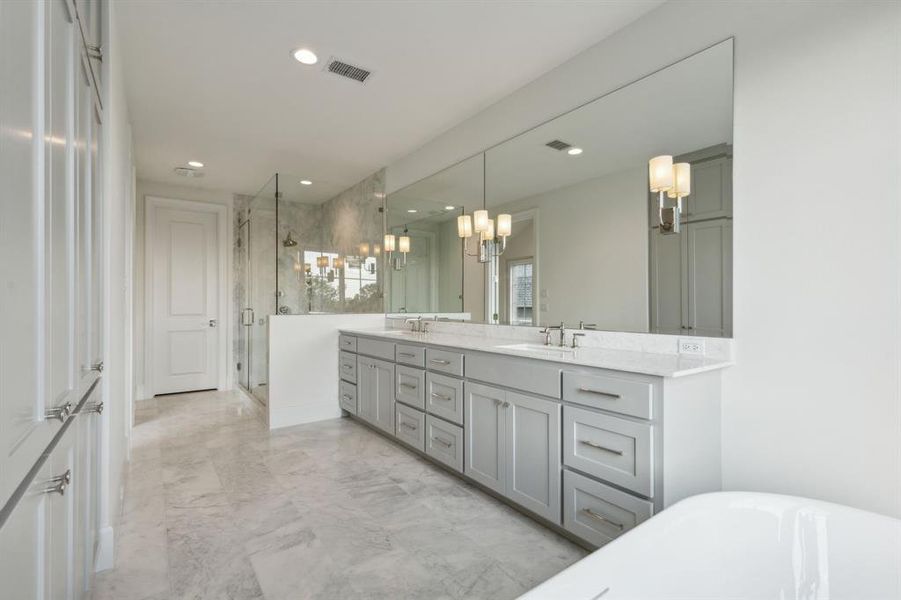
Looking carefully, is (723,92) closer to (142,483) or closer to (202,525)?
(202,525)

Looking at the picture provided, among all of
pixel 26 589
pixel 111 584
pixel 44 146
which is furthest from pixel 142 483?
pixel 44 146

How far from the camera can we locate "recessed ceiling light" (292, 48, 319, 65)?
257cm

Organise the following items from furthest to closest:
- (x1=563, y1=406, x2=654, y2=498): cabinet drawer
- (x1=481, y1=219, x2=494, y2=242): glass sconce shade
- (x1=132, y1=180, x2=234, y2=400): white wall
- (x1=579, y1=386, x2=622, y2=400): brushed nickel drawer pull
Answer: (x1=132, y1=180, x2=234, y2=400): white wall → (x1=481, y1=219, x2=494, y2=242): glass sconce shade → (x1=579, y1=386, x2=622, y2=400): brushed nickel drawer pull → (x1=563, y1=406, x2=654, y2=498): cabinet drawer

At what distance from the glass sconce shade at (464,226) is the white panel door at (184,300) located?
359cm

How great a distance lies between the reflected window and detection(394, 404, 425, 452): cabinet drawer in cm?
94

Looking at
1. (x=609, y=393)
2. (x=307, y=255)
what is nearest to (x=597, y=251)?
(x=609, y=393)

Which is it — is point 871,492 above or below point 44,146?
below

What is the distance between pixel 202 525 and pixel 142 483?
33.2 inches

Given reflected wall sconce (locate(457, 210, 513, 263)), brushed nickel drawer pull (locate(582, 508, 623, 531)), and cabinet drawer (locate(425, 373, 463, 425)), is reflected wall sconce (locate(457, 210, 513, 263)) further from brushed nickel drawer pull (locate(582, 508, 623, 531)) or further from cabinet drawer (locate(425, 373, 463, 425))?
brushed nickel drawer pull (locate(582, 508, 623, 531))

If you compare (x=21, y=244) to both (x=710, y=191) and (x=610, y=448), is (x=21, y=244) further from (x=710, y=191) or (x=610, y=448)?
(x=710, y=191)

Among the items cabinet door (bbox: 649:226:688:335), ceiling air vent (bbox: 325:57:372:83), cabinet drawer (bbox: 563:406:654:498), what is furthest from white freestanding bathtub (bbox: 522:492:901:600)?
ceiling air vent (bbox: 325:57:372:83)

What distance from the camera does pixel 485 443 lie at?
96.6 inches

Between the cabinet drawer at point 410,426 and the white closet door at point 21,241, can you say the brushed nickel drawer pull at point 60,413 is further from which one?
the cabinet drawer at point 410,426

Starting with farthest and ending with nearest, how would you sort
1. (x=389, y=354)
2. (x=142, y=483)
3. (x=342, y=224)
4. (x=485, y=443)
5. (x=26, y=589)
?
(x=342, y=224), (x=389, y=354), (x=142, y=483), (x=485, y=443), (x=26, y=589)
